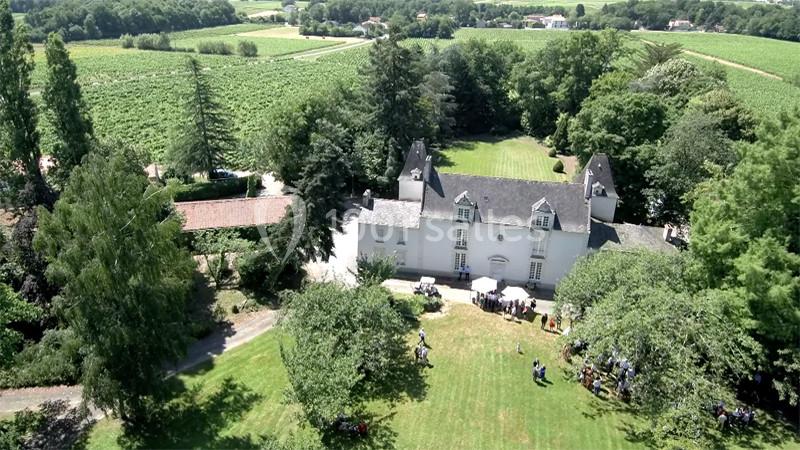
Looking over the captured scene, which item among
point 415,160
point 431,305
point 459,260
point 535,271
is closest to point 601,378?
point 535,271

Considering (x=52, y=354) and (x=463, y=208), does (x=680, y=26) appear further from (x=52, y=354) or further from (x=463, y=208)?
(x=52, y=354)

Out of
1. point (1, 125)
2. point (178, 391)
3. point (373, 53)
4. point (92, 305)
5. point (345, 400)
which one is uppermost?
point (373, 53)

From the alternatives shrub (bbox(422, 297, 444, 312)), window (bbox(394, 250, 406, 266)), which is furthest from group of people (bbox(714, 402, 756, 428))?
window (bbox(394, 250, 406, 266))

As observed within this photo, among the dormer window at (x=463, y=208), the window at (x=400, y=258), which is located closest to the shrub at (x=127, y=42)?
the window at (x=400, y=258)

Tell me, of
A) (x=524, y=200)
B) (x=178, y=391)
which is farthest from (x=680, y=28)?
(x=178, y=391)

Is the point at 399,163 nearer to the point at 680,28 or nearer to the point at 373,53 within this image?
the point at 373,53

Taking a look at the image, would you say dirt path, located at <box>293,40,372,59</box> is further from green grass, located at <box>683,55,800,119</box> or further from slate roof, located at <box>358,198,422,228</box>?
slate roof, located at <box>358,198,422,228</box>

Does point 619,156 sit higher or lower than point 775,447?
higher
